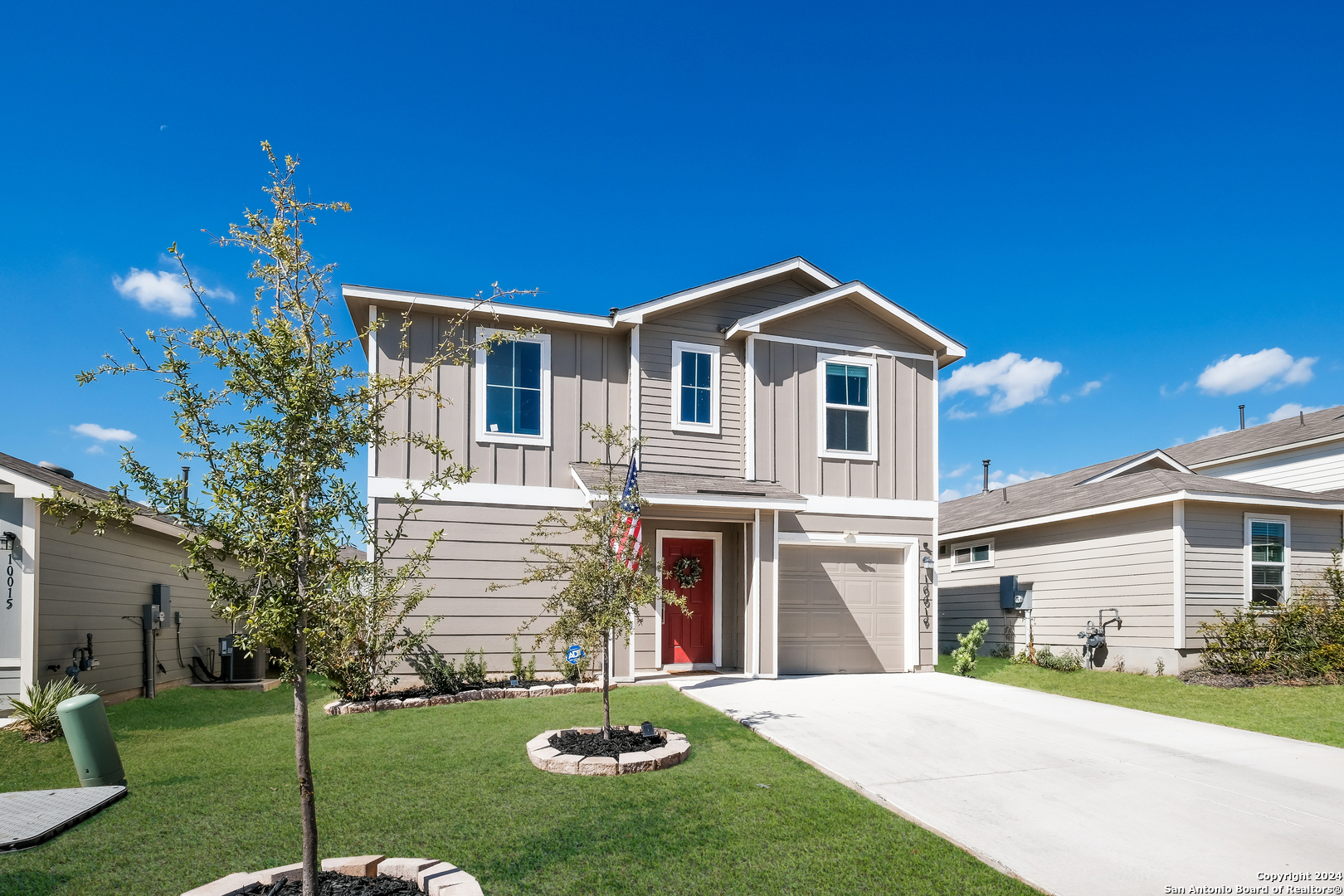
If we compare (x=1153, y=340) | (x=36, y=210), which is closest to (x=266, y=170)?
(x=36, y=210)

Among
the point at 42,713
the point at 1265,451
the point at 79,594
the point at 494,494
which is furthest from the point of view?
the point at 1265,451

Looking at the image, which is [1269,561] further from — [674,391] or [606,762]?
[606,762]

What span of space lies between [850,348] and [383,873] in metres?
10.5

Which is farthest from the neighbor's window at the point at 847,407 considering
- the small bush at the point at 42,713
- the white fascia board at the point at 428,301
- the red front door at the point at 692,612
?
the small bush at the point at 42,713

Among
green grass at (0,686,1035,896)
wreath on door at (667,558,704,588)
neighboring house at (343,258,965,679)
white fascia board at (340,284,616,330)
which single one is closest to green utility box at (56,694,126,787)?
green grass at (0,686,1035,896)

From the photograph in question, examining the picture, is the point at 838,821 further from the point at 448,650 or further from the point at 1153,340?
the point at 1153,340

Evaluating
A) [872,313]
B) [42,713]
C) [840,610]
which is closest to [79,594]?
[42,713]

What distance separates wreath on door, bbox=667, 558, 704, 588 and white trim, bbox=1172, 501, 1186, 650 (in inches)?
312

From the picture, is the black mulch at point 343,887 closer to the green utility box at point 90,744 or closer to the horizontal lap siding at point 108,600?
the green utility box at point 90,744

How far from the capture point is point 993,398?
191ft

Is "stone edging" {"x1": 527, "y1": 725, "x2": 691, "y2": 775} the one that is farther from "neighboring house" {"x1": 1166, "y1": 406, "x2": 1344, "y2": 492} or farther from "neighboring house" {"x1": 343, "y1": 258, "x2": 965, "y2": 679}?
"neighboring house" {"x1": 1166, "y1": 406, "x2": 1344, "y2": 492}

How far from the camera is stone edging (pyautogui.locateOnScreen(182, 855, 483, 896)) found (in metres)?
3.39

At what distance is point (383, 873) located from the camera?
3.70 meters

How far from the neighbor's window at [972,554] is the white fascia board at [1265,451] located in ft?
28.9
